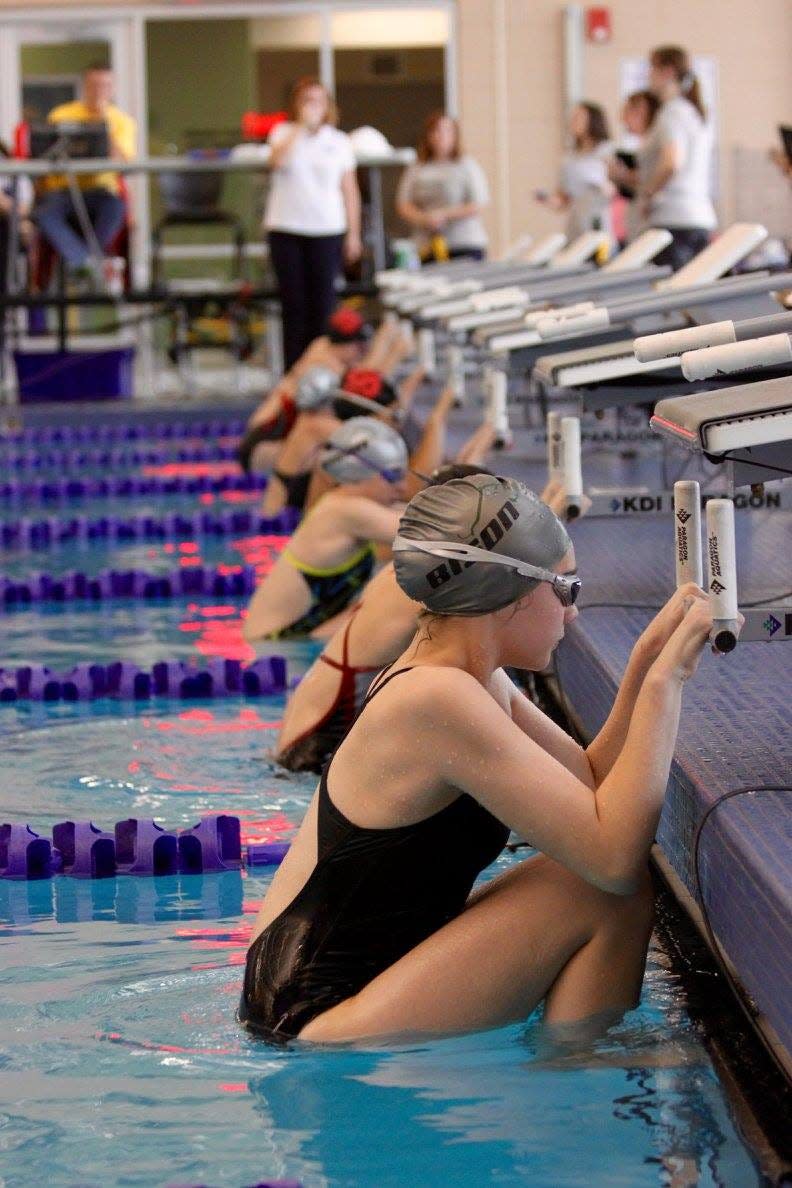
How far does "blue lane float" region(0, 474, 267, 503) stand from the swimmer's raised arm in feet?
25.8

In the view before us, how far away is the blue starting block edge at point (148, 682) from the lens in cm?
564

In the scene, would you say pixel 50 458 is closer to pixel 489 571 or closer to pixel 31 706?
pixel 31 706

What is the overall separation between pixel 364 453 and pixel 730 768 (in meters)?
2.70

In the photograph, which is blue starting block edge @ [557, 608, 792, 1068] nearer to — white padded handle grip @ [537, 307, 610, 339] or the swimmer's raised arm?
the swimmer's raised arm

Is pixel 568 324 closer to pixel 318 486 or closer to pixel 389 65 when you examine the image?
pixel 318 486

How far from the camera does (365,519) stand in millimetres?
5566

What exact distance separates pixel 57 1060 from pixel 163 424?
34.1 feet

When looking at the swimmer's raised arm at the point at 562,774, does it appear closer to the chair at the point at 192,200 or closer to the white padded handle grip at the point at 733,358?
the white padded handle grip at the point at 733,358

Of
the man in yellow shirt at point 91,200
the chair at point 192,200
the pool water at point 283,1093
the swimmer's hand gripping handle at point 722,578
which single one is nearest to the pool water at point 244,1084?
the pool water at point 283,1093

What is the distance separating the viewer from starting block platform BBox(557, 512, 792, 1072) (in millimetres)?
2434

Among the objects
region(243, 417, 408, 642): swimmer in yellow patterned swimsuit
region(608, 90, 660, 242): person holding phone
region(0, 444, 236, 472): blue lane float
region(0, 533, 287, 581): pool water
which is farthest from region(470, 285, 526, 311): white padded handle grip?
region(0, 444, 236, 472): blue lane float

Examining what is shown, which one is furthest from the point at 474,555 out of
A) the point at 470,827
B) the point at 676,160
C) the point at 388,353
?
the point at 388,353

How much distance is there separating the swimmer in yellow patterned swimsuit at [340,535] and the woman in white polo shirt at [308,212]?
5575 millimetres

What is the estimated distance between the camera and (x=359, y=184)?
1481cm
